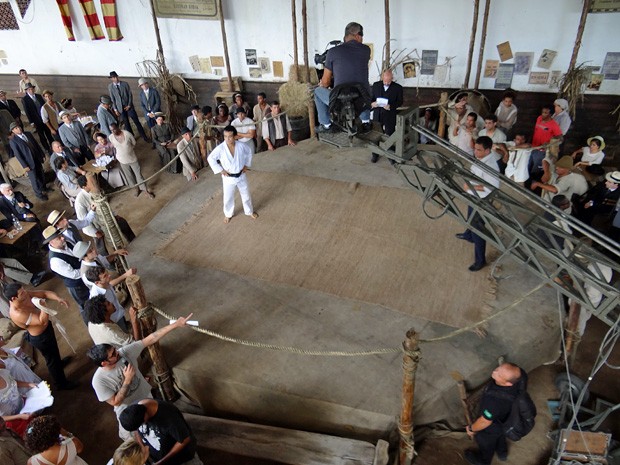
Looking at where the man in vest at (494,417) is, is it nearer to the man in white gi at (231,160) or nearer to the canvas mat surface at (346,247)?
the canvas mat surface at (346,247)

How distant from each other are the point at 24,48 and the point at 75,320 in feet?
28.0

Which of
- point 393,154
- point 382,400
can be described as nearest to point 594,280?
point 393,154

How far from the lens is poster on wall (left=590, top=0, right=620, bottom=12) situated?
704 cm

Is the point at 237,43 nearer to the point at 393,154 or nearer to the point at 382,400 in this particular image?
the point at 393,154

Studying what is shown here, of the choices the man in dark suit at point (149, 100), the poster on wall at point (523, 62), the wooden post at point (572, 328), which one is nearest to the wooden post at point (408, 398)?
the wooden post at point (572, 328)

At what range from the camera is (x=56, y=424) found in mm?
3057

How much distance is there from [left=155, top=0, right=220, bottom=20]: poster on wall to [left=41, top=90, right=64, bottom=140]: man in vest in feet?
8.85

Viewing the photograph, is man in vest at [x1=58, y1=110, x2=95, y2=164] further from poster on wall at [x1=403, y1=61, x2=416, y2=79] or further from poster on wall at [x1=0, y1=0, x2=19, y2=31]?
poster on wall at [x1=403, y1=61, x2=416, y2=79]

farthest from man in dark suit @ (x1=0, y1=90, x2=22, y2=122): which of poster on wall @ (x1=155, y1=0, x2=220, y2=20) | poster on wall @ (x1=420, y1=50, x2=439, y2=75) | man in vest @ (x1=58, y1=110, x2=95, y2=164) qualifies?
poster on wall @ (x1=420, y1=50, x2=439, y2=75)

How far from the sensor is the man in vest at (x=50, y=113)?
30.4ft

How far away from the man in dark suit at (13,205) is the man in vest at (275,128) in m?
3.78

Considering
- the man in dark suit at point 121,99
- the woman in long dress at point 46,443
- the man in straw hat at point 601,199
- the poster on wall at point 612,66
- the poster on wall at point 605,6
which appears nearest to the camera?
the woman in long dress at point 46,443

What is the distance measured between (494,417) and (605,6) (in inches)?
259

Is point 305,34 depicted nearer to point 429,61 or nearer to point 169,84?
point 429,61
